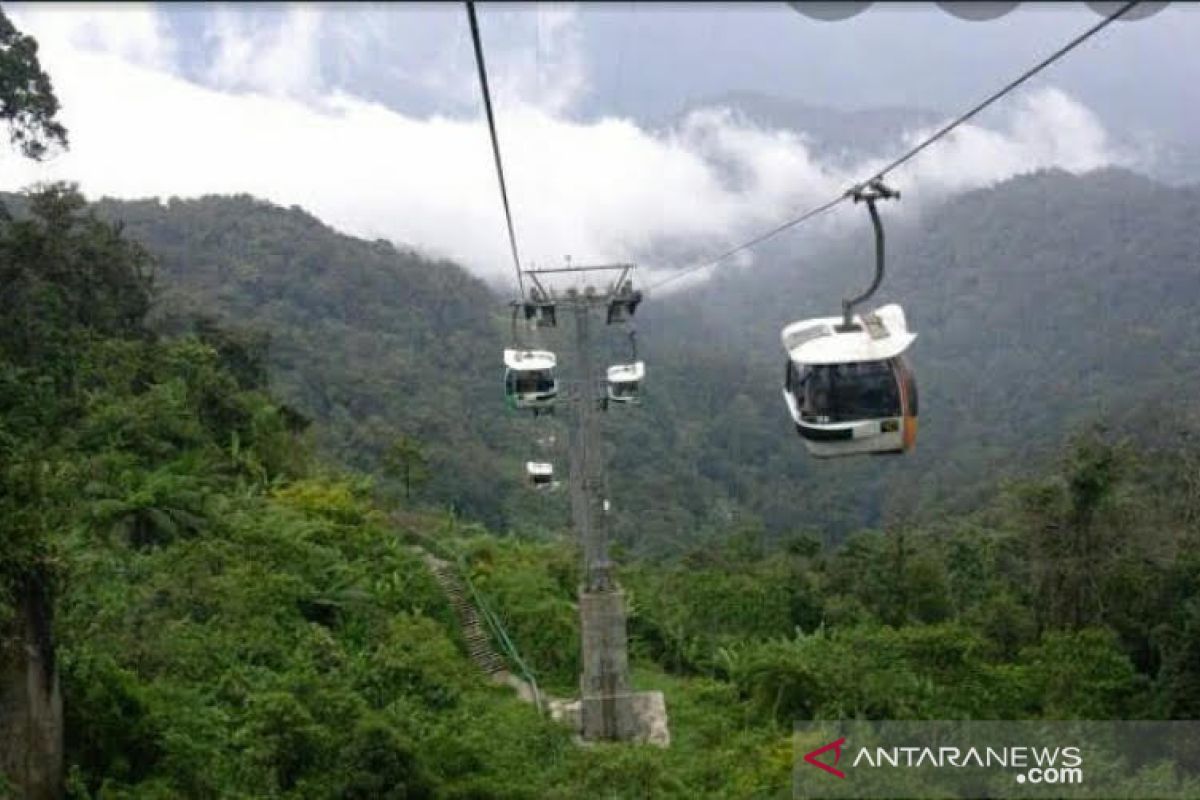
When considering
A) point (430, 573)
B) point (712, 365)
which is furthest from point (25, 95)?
point (712, 365)

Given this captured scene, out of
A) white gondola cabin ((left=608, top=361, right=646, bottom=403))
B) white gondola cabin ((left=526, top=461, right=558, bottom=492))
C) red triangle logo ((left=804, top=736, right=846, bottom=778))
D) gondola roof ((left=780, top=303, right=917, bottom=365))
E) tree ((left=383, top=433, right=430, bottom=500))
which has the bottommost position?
red triangle logo ((left=804, top=736, right=846, bottom=778))

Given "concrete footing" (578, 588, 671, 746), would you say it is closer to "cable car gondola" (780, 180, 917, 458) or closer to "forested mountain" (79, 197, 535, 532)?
"cable car gondola" (780, 180, 917, 458)

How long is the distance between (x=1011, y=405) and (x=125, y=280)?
37643 mm

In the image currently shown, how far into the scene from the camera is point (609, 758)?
9.76 meters

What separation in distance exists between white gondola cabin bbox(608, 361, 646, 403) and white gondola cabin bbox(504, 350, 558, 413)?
27.7 inches

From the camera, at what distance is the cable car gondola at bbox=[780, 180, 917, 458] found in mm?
6980

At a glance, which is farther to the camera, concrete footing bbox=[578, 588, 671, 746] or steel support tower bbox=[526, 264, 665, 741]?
concrete footing bbox=[578, 588, 671, 746]

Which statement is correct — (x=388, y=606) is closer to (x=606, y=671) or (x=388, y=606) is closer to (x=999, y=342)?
(x=606, y=671)

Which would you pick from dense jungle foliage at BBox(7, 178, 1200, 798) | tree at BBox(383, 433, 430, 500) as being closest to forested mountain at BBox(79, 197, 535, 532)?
tree at BBox(383, 433, 430, 500)

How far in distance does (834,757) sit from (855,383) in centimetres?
267

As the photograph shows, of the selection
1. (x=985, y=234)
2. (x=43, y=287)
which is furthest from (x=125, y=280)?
(x=985, y=234)

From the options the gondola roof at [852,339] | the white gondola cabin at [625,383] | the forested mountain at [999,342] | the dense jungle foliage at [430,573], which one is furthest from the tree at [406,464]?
the gondola roof at [852,339]

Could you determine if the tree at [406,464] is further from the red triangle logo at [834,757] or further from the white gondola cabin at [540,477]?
the red triangle logo at [834,757]

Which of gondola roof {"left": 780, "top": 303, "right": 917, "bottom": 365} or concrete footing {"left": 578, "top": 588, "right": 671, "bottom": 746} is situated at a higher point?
gondola roof {"left": 780, "top": 303, "right": 917, "bottom": 365}
